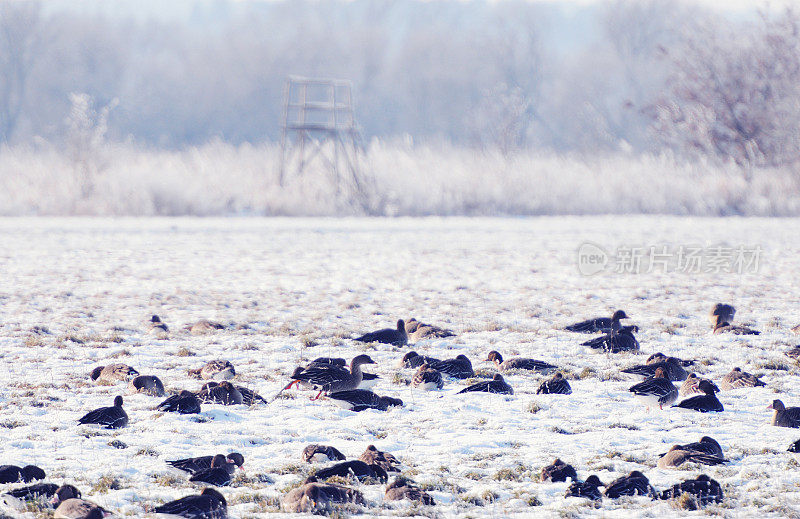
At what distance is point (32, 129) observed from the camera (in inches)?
2178

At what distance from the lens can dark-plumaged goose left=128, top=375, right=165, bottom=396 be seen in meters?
5.70

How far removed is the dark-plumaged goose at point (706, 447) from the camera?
4340 mm

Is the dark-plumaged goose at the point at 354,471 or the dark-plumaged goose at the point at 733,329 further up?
the dark-plumaged goose at the point at 733,329

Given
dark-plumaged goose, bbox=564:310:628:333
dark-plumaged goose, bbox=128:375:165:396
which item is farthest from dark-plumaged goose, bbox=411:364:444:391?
dark-plumaged goose, bbox=564:310:628:333

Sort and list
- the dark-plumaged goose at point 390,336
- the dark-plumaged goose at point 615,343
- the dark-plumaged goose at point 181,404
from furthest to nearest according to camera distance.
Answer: the dark-plumaged goose at point 390,336 < the dark-plumaged goose at point 615,343 < the dark-plumaged goose at point 181,404

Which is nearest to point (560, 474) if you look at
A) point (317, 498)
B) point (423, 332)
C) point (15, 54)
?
point (317, 498)

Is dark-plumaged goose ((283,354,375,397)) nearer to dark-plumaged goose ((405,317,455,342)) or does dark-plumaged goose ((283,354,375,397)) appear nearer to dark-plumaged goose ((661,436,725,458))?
dark-plumaged goose ((405,317,455,342))

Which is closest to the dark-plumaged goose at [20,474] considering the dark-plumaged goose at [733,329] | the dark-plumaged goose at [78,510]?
the dark-plumaged goose at [78,510]

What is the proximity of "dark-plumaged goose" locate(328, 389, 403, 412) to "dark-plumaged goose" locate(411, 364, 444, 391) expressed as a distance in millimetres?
559

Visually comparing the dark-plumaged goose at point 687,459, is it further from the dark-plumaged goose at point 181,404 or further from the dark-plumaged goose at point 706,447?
the dark-plumaged goose at point 181,404

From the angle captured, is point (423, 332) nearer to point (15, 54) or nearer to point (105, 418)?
point (105, 418)

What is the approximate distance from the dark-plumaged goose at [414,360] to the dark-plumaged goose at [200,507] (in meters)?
3.09

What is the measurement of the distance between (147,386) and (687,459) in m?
3.47

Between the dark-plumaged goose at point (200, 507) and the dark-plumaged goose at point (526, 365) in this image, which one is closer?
the dark-plumaged goose at point (200, 507)
